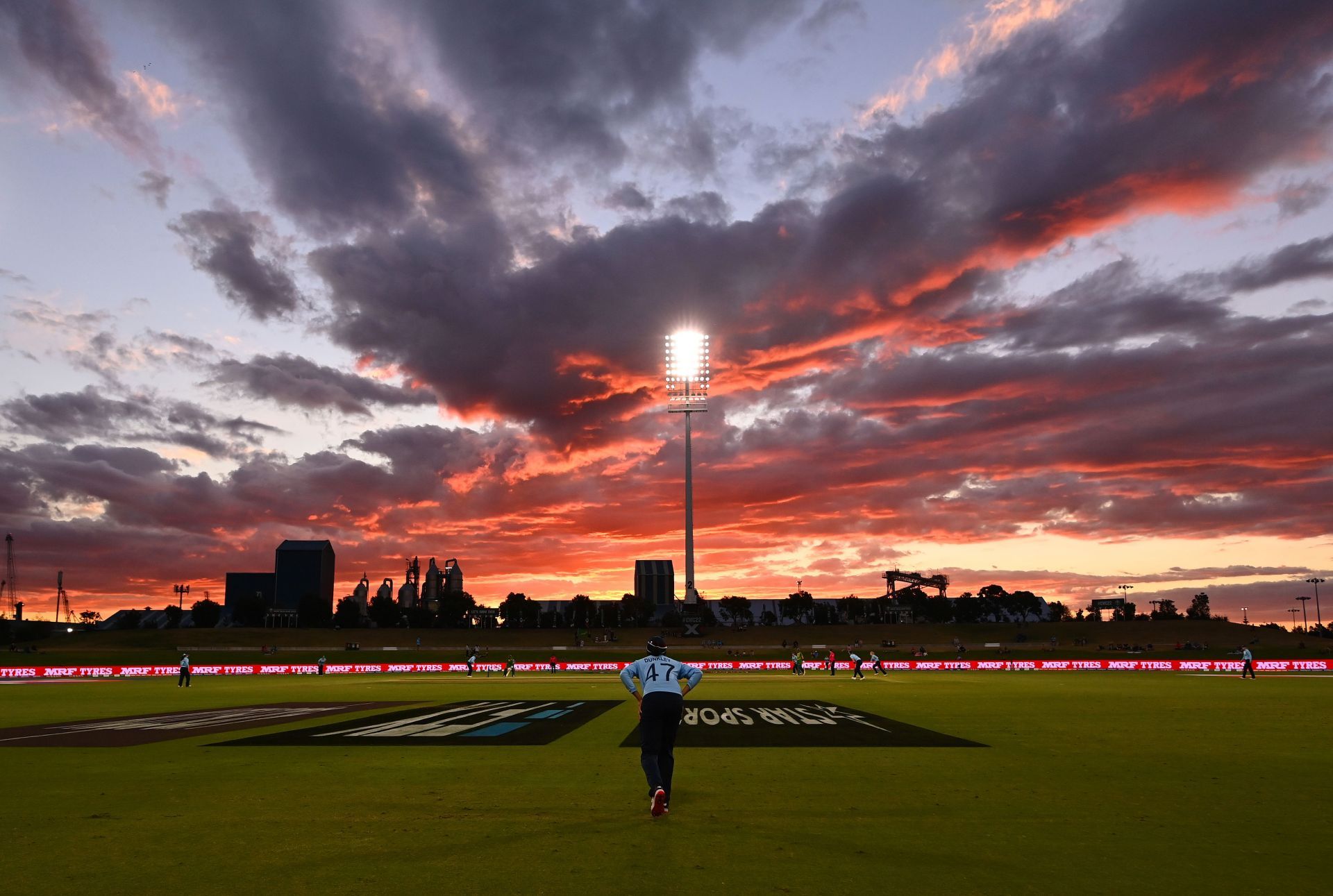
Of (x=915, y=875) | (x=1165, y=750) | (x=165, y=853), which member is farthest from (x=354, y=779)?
Answer: (x=1165, y=750)

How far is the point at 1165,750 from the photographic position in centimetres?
1808

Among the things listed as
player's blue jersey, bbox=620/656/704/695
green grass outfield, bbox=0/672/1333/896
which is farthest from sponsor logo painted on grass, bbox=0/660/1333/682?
player's blue jersey, bbox=620/656/704/695

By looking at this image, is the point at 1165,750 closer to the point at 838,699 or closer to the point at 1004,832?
the point at 1004,832

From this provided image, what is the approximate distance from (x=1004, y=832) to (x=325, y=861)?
25.5 ft

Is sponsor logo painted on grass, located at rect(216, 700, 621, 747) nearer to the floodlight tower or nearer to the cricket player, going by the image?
the cricket player

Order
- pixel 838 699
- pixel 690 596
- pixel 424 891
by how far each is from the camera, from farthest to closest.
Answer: pixel 690 596 < pixel 838 699 < pixel 424 891

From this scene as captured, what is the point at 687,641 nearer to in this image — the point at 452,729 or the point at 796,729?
the point at 452,729

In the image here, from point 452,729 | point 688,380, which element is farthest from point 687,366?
point 452,729

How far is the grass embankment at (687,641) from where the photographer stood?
115688 millimetres

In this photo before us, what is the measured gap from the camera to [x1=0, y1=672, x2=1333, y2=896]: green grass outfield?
27.1 feet

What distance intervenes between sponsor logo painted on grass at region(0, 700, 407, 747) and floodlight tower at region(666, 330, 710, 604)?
69187 mm

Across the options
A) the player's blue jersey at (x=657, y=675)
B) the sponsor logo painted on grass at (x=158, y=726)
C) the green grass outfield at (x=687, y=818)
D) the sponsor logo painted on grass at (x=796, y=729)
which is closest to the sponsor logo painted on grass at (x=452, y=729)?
the green grass outfield at (x=687, y=818)

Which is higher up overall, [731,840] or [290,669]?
[731,840]

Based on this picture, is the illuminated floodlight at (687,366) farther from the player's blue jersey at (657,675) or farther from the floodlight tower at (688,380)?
the player's blue jersey at (657,675)
